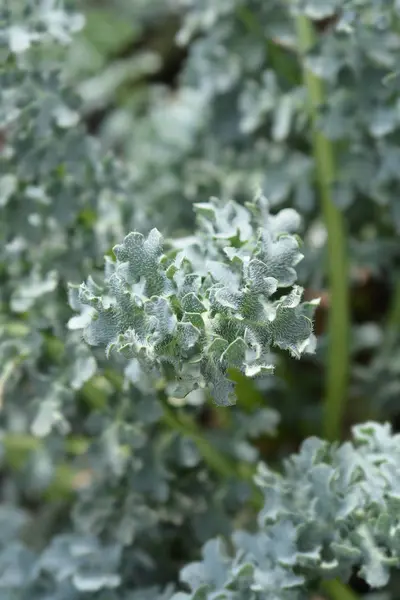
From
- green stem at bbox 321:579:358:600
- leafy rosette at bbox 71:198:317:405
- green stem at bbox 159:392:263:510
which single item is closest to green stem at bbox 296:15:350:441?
green stem at bbox 159:392:263:510

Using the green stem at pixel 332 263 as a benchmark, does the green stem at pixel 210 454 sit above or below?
below

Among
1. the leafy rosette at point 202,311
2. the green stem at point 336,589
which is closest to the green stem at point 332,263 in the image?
the green stem at point 336,589

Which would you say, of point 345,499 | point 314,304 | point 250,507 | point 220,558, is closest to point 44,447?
point 250,507

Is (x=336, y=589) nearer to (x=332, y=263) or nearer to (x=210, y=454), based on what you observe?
(x=210, y=454)

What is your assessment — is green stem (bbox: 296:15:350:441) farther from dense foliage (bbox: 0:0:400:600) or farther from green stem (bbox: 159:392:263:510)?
green stem (bbox: 159:392:263:510)

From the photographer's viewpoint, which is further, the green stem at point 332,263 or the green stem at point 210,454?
the green stem at point 332,263

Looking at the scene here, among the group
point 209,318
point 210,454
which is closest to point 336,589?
point 210,454

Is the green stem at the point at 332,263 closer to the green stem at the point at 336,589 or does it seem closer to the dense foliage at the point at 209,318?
the dense foliage at the point at 209,318

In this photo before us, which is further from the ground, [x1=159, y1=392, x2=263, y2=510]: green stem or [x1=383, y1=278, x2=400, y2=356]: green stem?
[x1=383, y1=278, x2=400, y2=356]: green stem
